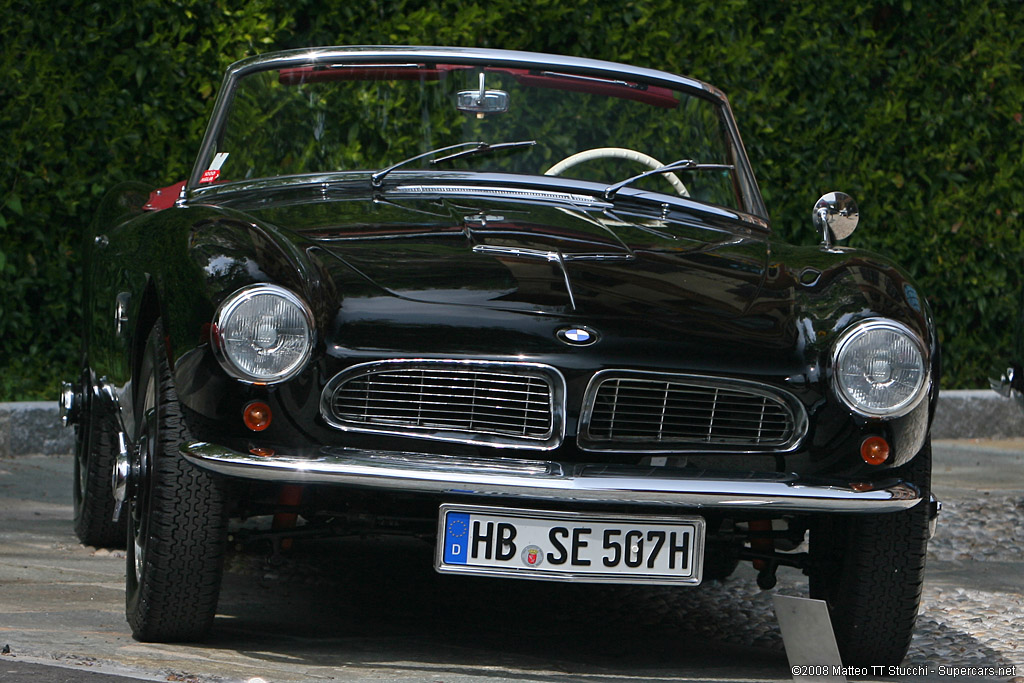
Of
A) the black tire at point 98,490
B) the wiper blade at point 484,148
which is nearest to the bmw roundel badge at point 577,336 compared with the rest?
the wiper blade at point 484,148

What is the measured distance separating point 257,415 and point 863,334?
133cm

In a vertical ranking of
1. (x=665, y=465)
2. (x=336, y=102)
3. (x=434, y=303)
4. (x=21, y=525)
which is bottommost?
(x=21, y=525)

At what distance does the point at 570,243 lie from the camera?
12.7 ft

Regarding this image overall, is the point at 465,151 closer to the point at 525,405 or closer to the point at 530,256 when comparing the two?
the point at 530,256

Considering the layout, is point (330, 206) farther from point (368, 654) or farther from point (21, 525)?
point (21, 525)

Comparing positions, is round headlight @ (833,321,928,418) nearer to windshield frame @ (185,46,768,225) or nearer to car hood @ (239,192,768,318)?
car hood @ (239,192,768,318)

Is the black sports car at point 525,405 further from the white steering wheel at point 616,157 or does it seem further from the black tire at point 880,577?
the white steering wheel at point 616,157

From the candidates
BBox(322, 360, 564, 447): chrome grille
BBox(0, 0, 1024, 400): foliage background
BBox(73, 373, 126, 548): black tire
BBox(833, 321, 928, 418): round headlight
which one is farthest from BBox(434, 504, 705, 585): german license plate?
BBox(0, 0, 1024, 400): foliage background

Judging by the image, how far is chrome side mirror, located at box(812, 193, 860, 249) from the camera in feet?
15.3

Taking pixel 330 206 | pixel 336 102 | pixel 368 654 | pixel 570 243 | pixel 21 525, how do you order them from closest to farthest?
pixel 368 654
pixel 570 243
pixel 330 206
pixel 336 102
pixel 21 525

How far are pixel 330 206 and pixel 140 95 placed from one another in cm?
328

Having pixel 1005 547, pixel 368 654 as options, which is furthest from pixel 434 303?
pixel 1005 547

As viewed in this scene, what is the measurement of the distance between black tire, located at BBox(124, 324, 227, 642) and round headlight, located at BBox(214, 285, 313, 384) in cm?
23

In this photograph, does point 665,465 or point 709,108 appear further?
point 709,108
